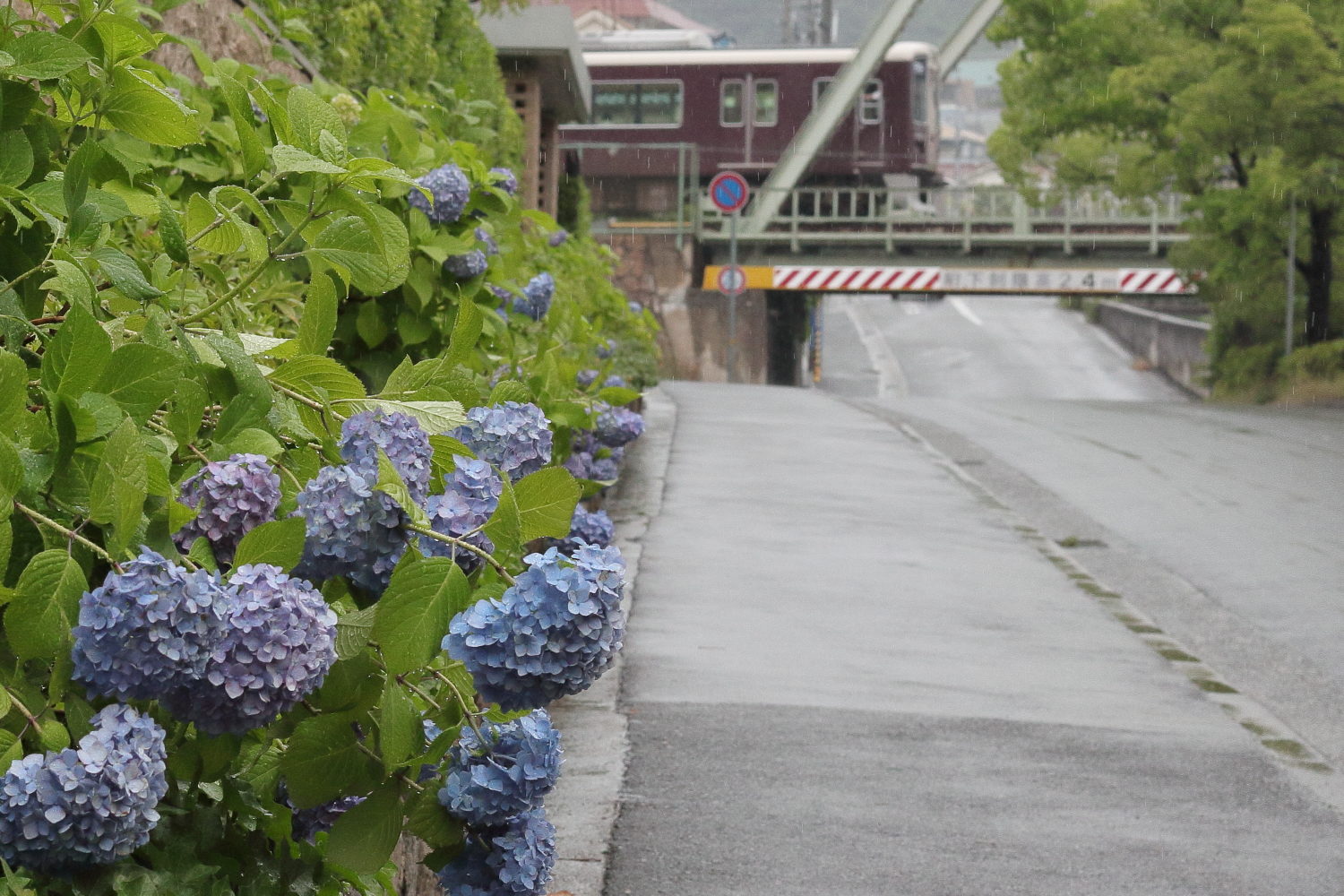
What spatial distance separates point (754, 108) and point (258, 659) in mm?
36199

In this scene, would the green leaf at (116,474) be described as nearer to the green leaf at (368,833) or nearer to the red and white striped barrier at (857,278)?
the green leaf at (368,833)

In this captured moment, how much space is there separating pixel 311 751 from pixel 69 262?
0.56m

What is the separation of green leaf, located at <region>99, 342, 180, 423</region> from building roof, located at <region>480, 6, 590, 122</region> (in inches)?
501

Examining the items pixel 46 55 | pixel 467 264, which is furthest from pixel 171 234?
pixel 467 264

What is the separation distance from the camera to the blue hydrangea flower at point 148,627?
1393 mm

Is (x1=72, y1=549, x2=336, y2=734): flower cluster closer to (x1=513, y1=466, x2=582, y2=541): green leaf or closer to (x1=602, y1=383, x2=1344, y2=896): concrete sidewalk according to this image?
(x1=513, y1=466, x2=582, y2=541): green leaf

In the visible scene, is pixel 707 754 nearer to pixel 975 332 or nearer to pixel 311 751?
pixel 311 751

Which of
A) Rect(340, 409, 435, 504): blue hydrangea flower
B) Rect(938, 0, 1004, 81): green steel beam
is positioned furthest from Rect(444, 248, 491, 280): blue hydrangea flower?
Rect(938, 0, 1004, 81): green steel beam

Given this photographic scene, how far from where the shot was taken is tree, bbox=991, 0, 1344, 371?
24922 millimetres

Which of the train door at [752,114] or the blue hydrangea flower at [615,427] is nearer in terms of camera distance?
the blue hydrangea flower at [615,427]

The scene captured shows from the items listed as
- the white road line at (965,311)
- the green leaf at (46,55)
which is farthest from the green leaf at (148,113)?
the white road line at (965,311)

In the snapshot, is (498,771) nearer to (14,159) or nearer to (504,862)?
(504,862)

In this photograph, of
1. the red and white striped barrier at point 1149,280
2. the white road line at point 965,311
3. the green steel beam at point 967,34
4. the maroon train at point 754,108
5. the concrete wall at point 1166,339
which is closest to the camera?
the maroon train at point 754,108

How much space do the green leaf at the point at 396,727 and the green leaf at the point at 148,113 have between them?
755 millimetres
